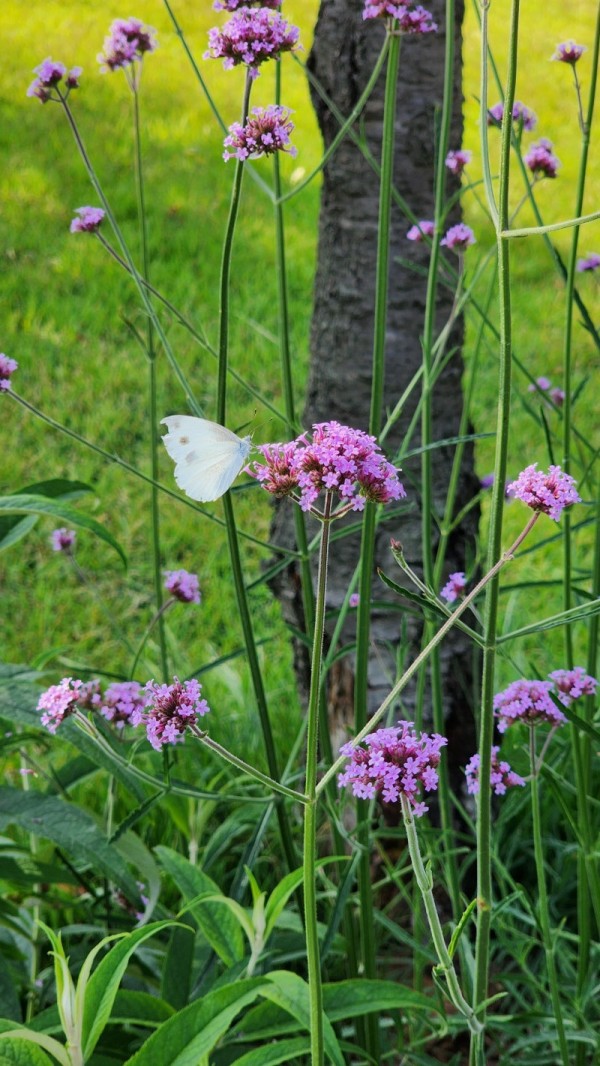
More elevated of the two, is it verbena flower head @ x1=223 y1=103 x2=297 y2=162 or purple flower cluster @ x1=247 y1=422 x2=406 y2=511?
verbena flower head @ x1=223 y1=103 x2=297 y2=162

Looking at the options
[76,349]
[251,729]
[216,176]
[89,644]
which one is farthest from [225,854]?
[216,176]

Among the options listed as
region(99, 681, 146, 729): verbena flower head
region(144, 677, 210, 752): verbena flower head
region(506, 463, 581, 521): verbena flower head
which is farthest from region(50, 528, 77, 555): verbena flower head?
region(506, 463, 581, 521): verbena flower head

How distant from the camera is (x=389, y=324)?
2275mm

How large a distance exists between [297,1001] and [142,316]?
10.9ft

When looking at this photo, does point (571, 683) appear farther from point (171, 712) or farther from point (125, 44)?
point (125, 44)

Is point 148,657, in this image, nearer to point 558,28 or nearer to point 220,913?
point 220,913

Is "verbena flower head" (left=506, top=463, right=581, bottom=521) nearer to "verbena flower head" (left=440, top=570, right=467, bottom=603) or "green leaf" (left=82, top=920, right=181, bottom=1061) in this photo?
"verbena flower head" (left=440, top=570, right=467, bottom=603)

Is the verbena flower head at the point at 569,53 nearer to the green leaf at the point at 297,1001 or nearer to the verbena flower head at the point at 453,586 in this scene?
the verbena flower head at the point at 453,586

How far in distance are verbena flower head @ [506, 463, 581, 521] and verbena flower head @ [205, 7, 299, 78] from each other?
1.90ft

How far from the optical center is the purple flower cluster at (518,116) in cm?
180

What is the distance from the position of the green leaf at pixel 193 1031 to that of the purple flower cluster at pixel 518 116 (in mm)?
1343

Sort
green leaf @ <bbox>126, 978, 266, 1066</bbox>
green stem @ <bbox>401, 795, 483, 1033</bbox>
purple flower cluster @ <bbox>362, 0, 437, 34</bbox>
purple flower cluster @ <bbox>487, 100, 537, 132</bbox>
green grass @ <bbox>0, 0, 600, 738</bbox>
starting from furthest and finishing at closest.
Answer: green grass @ <bbox>0, 0, 600, 738</bbox>
purple flower cluster @ <bbox>487, 100, 537, 132</bbox>
purple flower cluster @ <bbox>362, 0, 437, 34</bbox>
green leaf @ <bbox>126, 978, 266, 1066</bbox>
green stem @ <bbox>401, 795, 483, 1033</bbox>

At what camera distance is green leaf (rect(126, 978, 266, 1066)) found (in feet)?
3.79

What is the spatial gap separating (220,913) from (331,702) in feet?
3.02
